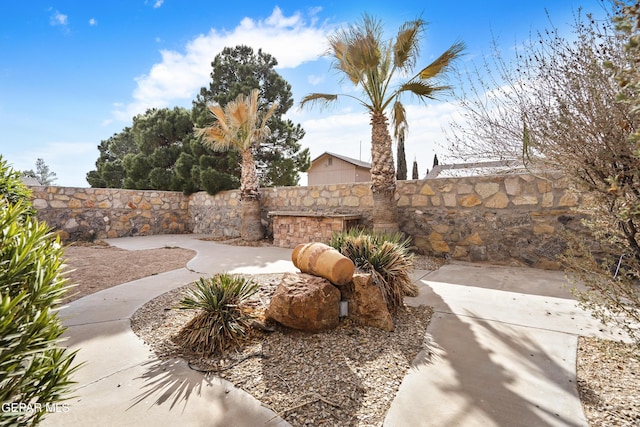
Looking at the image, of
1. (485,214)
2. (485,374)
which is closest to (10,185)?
(485,374)

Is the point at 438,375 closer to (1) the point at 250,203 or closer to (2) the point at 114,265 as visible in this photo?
(2) the point at 114,265

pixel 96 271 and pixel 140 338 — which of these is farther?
pixel 96 271

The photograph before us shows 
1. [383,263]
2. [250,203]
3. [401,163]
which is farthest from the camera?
[401,163]

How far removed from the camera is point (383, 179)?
17.3 feet

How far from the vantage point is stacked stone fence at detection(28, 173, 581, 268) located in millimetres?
4379

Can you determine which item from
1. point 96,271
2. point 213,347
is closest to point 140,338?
point 213,347

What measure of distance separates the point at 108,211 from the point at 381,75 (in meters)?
8.86

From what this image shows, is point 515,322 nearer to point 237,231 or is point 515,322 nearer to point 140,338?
point 140,338

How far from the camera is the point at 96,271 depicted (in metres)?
4.36

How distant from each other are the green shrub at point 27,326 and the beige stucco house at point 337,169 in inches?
717

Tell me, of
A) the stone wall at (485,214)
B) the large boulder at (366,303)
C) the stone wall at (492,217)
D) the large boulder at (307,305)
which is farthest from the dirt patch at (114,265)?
the stone wall at (492,217)

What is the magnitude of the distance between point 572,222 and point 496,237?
1.02 metres

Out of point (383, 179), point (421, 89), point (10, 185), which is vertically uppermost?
point (421, 89)

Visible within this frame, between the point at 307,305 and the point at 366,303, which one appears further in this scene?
the point at 366,303
